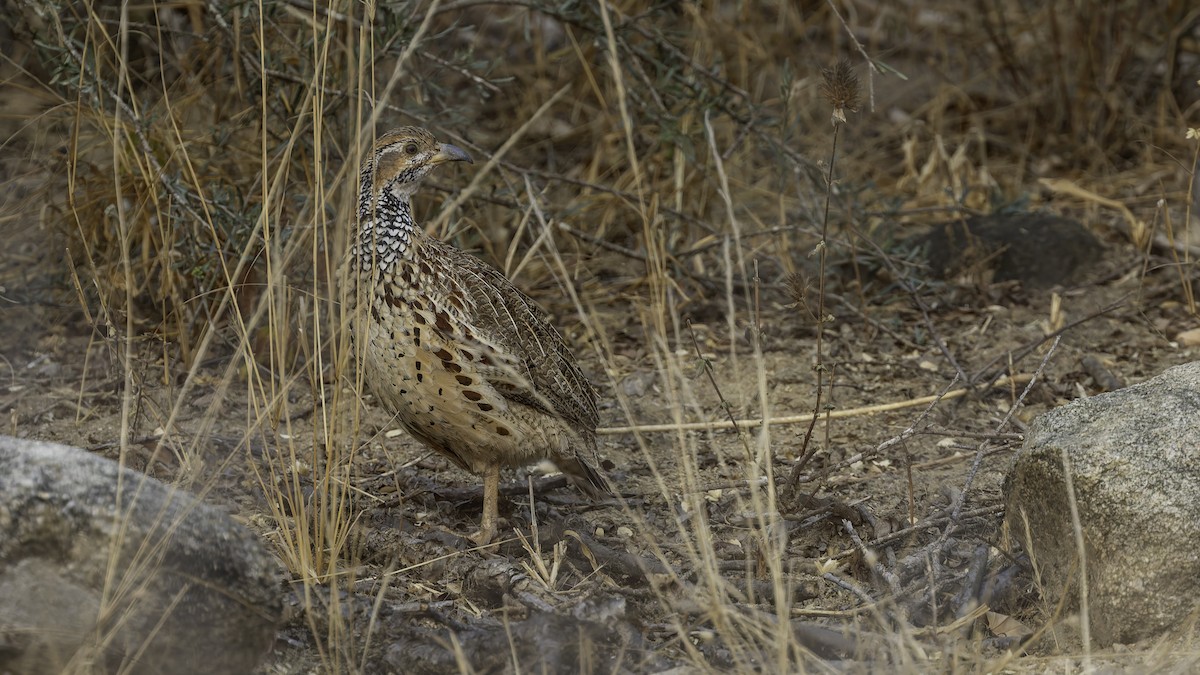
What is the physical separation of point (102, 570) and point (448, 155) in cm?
194

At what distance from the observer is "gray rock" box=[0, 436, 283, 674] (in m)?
2.97

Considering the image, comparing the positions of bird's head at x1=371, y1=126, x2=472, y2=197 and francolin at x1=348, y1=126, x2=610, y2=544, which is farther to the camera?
bird's head at x1=371, y1=126, x2=472, y2=197

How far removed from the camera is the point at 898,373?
225 inches

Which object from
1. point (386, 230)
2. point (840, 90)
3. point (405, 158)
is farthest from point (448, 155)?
point (840, 90)

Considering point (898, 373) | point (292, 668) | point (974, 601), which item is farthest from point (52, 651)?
point (898, 373)

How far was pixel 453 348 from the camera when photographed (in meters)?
4.12

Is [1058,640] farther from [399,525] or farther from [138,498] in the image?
Result: [138,498]

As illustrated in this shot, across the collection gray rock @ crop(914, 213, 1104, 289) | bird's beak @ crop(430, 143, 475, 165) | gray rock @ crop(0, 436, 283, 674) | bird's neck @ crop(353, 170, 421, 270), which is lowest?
gray rock @ crop(914, 213, 1104, 289)

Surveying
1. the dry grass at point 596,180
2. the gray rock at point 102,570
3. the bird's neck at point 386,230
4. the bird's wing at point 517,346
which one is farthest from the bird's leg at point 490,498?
the gray rock at point 102,570

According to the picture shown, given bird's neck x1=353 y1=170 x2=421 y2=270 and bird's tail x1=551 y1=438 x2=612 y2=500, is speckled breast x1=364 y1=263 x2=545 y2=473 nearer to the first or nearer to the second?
bird's neck x1=353 y1=170 x2=421 y2=270

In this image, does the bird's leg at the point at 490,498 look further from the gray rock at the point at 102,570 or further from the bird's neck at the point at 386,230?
the gray rock at the point at 102,570

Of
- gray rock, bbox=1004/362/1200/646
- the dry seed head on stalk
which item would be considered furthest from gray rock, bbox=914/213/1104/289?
the dry seed head on stalk

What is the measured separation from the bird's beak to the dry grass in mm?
296

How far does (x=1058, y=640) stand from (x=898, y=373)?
2273 mm
